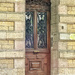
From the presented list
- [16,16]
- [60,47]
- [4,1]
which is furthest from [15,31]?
[60,47]

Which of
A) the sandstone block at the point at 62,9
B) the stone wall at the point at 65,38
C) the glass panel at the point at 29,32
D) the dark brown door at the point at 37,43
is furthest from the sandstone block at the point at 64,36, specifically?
the glass panel at the point at 29,32

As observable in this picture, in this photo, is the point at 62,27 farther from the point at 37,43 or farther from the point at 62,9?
the point at 37,43

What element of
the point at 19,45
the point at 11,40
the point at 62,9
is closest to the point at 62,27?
the point at 62,9

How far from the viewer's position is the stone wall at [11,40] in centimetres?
732

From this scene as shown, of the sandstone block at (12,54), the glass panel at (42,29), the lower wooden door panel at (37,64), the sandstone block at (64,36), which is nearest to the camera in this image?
the sandstone block at (12,54)

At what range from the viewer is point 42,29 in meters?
7.96

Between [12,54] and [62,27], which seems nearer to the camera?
[12,54]

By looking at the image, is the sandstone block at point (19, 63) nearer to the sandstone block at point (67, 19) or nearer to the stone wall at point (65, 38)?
the stone wall at point (65, 38)

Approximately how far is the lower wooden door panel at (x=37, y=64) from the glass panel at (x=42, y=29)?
0.41 m

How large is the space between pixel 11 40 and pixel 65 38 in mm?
1911

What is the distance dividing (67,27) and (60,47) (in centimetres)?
76

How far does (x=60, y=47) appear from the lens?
751cm

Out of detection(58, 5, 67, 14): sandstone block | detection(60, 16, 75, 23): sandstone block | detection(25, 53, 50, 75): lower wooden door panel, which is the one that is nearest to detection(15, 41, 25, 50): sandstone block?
detection(25, 53, 50, 75): lower wooden door panel

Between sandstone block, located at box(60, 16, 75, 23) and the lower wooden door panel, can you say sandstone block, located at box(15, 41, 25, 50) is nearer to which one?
the lower wooden door panel
